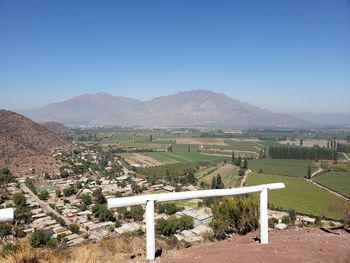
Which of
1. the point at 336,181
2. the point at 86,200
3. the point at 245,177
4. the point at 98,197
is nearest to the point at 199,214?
the point at 86,200

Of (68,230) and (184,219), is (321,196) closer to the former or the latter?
(184,219)

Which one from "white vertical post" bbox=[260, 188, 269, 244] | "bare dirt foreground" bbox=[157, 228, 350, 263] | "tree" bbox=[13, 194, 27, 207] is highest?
"white vertical post" bbox=[260, 188, 269, 244]

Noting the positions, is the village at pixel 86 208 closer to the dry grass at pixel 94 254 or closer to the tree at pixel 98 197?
the tree at pixel 98 197

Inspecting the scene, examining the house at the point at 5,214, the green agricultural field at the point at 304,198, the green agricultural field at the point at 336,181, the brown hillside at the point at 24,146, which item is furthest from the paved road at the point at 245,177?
the house at the point at 5,214

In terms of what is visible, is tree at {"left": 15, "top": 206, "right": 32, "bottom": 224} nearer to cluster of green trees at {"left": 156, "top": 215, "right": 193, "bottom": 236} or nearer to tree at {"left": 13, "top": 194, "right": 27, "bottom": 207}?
tree at {"left": 13, "top": 194, "right": 27, "bottom": 207}

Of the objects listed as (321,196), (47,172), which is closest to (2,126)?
(47,172)

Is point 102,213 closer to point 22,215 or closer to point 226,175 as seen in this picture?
point 22,215

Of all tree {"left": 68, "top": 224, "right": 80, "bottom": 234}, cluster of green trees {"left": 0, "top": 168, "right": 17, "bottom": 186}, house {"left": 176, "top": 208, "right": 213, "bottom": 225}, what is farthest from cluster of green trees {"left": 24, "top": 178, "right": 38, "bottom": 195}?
house {"left": 176, "top": 208, "right": 213, "bottom": 225}
